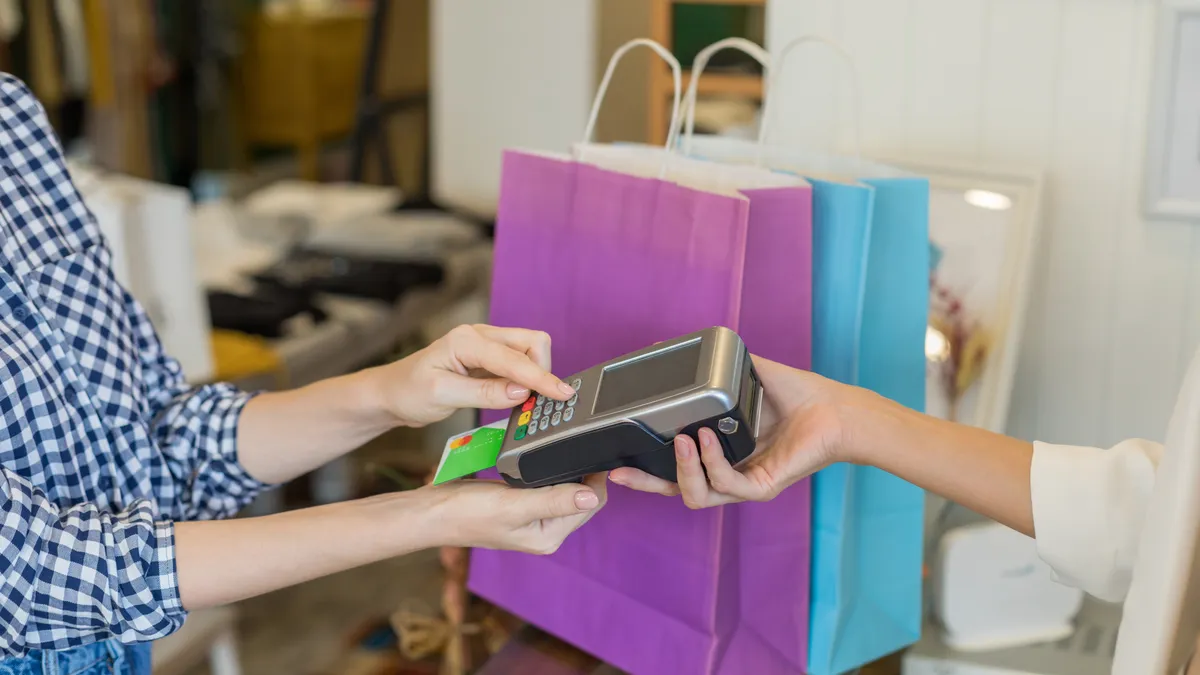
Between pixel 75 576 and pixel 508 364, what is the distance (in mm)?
293

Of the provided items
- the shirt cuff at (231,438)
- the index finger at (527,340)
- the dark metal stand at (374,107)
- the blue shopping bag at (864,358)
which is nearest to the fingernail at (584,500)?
the index finger at (527,340)

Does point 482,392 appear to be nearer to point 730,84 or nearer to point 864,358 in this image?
point 864,358

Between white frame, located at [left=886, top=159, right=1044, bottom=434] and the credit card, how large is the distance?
20.0 inches

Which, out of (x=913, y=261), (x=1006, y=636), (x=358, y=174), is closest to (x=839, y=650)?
(x=1006, y=636)

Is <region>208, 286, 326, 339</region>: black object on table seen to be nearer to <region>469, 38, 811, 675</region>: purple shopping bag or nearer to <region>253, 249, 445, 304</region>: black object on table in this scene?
<region>253, 249, 445, 304</region>: black object on table

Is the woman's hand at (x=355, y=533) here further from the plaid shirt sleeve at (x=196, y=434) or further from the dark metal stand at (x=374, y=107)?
the dark metal stand at (x=374, y=107)

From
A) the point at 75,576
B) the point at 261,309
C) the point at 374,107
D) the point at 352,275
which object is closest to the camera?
the point at 75,576

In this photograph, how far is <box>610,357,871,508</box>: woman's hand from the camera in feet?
2.50

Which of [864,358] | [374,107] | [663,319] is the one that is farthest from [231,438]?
[374,107]

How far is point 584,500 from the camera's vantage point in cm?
74

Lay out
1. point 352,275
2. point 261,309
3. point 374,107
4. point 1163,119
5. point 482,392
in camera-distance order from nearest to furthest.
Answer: point 482,392 < point 1163,119 < point 261,309 < point 352,275 < point 374,107

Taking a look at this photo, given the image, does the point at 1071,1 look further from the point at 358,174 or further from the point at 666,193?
the point at 358,174

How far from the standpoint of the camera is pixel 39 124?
0.88 m

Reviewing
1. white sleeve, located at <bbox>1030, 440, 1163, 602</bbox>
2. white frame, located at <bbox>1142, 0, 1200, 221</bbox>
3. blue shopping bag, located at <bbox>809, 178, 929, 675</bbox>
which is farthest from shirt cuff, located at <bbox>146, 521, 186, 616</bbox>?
white frame, located at <bbox>1142, 0, 1200, 221</bbox>
